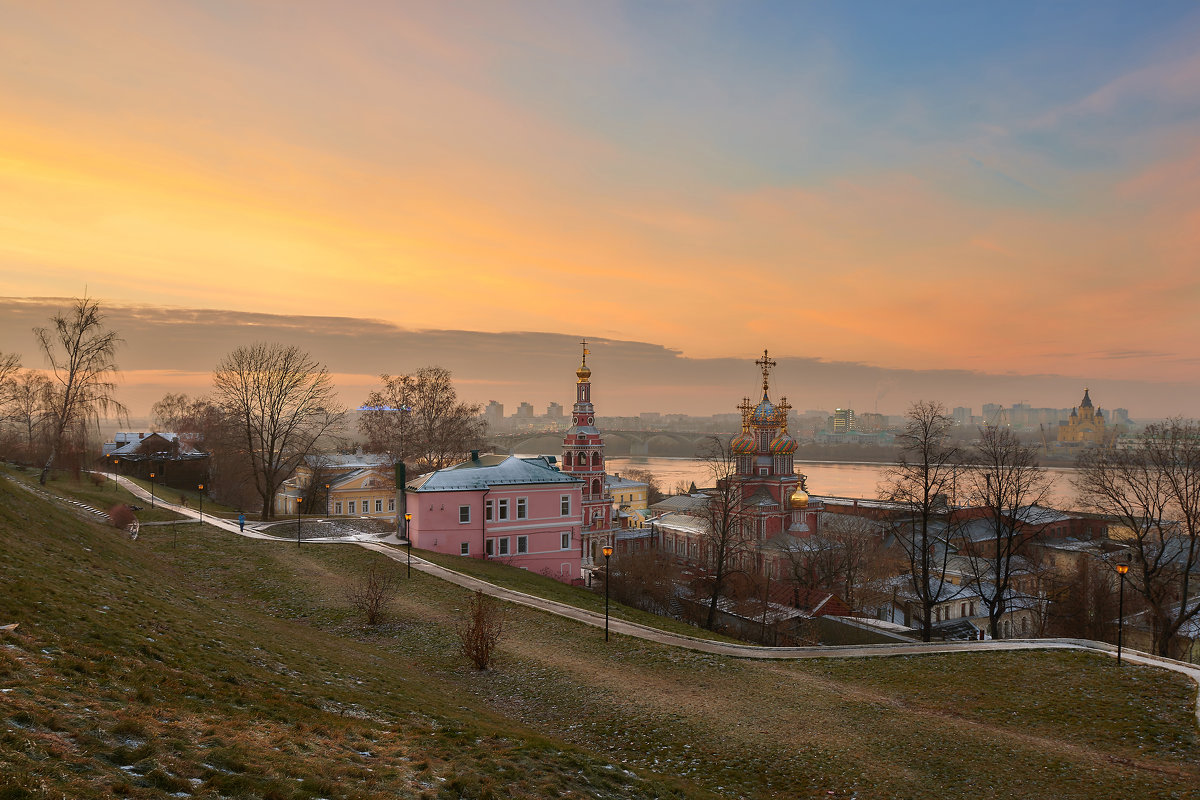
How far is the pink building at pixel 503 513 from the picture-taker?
3250cm

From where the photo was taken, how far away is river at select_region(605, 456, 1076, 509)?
94.4 meters

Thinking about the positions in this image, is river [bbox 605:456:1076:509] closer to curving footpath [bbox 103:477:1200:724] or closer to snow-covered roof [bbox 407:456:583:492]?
snow-covered roof [bbox 407:456:583:492]

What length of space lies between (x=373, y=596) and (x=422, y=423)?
111 ft

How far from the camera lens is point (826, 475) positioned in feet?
427

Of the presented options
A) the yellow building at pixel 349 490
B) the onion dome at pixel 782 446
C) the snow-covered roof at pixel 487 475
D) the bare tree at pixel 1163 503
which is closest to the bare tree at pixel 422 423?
the yellow building at pixel 349 490

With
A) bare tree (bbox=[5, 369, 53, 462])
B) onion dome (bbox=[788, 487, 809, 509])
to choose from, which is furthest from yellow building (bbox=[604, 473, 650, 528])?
bare tree (bbox=[5, 369, 53, 462])

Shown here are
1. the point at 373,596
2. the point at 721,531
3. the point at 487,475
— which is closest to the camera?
the point at 373,596

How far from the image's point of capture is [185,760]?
664 cm

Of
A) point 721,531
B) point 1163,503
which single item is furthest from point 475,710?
point 1163,503

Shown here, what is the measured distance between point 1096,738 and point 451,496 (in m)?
26.6

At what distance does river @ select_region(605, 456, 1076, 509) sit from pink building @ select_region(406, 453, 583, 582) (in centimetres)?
3848

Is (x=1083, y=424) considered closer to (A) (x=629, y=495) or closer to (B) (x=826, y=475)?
(B) (x=826, y=475)

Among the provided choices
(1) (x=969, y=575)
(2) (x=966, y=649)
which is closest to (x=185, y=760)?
(2) (x=966, y=649)

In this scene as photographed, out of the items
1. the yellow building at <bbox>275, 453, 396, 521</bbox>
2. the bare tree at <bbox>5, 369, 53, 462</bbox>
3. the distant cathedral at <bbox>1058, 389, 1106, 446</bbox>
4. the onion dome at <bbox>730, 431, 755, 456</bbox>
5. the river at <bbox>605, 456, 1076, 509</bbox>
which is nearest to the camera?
the bare tree at <bbox>5, 369, 53, 462</bbox>
